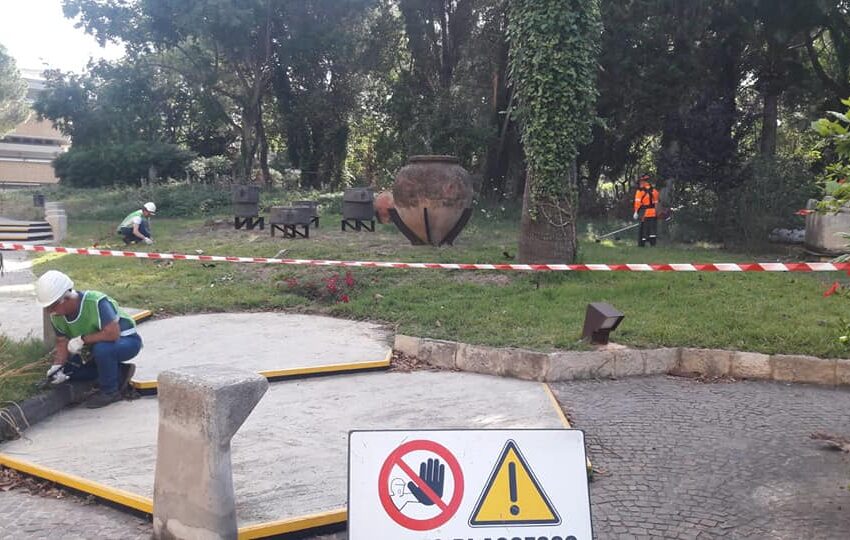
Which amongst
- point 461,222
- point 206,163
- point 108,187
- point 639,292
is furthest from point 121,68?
point 639,292

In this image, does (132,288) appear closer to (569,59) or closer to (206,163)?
(569,59)

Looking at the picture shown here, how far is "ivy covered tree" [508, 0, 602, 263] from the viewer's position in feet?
35.9

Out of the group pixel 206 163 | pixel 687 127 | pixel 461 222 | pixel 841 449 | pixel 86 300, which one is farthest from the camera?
pixel 206 163

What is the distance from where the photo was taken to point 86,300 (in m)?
6.08

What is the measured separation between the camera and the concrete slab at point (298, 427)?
14.6 feet

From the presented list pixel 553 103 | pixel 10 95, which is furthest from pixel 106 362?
pixel 10 95

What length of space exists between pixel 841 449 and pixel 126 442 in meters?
4.82

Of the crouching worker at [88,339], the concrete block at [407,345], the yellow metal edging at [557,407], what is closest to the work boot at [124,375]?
the crouching worker at [88,339]

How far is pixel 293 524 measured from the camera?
12.9ft

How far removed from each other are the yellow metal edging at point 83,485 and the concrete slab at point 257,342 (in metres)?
1.76

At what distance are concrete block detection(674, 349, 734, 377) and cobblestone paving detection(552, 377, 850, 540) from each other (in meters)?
0.25

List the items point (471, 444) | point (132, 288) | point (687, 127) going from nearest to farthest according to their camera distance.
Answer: point (471, 444) → point (132, 288) → point (687, 127)

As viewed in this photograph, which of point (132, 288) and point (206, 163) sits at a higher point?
point (206, 163)

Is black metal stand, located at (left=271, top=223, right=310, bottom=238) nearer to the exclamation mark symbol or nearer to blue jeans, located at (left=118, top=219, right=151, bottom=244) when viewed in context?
blue jeans, located at (left=118, top=219, right=151, bottom=244)
